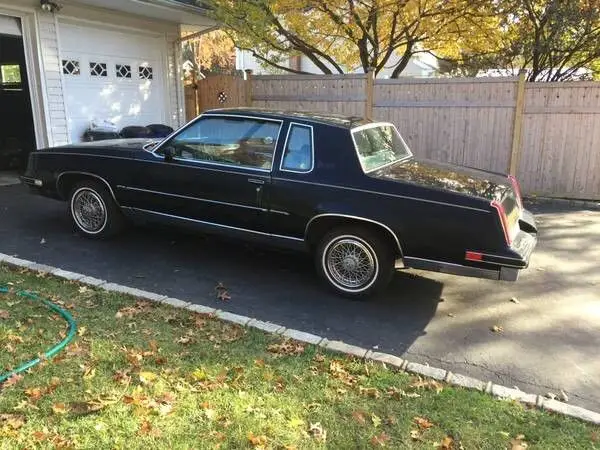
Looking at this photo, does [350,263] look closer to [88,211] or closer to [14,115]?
[88,211]

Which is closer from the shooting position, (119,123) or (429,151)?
(429,151)

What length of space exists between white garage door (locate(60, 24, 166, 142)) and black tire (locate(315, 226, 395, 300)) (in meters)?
7.19

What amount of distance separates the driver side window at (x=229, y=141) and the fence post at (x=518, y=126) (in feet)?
18.8

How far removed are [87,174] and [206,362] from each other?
326 cm

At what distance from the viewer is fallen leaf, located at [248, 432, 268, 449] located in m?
2.86

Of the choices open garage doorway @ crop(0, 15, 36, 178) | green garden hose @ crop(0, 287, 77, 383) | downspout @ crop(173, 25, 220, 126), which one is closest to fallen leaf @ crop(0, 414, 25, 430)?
green garden hose @ crop(0, 287, 77, 383)

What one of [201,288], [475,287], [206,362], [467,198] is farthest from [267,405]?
[475,287]

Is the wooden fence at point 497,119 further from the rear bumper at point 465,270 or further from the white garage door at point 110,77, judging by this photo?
the rear bumper at point 465,270

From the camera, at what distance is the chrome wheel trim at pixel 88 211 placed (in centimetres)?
617

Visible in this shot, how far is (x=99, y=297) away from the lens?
4.66m

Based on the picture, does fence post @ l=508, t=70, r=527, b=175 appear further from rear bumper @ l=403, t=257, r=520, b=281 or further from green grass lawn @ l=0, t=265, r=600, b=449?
green grass lawn @ l=0, t=265, r=600, b=449

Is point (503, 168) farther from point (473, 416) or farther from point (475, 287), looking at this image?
point (473, 416)

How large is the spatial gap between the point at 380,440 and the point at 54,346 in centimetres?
228

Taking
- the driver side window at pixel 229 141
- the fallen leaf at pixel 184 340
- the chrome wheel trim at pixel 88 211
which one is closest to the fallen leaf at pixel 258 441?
the fallen leaf at pixel 184 340
